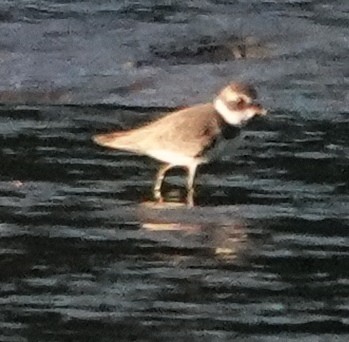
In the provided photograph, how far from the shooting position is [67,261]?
331 inches

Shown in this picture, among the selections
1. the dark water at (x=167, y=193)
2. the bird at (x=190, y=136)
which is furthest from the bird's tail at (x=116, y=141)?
the dark water at (x=167, y=193)

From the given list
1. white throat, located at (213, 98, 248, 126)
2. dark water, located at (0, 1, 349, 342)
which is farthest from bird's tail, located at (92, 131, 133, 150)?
white throat, located at (213, 98, 248, 126)

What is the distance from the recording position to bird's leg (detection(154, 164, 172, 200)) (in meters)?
9.54

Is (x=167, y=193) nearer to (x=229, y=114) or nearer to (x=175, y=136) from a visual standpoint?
(x=175, y=136)

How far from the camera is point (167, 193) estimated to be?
9.62 m

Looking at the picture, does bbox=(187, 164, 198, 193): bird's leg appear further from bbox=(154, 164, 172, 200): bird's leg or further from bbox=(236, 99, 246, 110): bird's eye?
bbox=(236, 99, 246, 110): bird's eye

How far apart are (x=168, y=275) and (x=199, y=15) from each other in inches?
261

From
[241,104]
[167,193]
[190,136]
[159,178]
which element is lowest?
[167,193]

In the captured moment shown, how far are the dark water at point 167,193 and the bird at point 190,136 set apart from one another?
12cm

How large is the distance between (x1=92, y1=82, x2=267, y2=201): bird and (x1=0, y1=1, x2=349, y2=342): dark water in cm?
12

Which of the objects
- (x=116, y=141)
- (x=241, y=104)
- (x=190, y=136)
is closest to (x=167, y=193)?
(x=190, y=136)

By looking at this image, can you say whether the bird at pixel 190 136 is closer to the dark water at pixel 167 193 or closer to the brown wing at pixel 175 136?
the brown wing at pixel 175 136

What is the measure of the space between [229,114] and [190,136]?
10.8 inches

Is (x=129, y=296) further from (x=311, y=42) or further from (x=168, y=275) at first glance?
(x=311, y=42)
